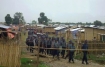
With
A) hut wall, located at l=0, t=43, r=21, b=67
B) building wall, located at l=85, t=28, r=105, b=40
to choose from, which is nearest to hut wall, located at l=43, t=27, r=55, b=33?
building wall, located at l=85, t=28, r=105, b=40

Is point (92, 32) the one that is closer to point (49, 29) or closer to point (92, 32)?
point (92, 32)

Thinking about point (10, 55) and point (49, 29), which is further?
point (49, 29)

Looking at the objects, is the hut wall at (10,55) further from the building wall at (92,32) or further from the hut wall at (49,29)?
the hut wall at (49,29)

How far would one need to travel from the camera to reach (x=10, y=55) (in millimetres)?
11852

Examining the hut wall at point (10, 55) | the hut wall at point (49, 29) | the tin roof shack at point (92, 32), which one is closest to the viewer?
the hut wall at point (10, 55)

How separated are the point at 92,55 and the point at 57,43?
4864 millimetres

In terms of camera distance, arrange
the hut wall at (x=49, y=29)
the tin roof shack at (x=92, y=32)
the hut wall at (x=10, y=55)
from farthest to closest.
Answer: the hut wall at (x=49, y=29)
the tin roof shack at (x=92, y=32)
the hut wall at (x=10, y=55)

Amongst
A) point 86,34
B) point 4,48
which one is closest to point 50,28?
point 86,34

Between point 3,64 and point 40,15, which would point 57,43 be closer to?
point 3,64

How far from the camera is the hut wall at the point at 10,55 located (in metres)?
11.8

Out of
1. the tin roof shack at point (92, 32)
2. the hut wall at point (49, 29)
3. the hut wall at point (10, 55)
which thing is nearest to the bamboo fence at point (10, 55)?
the hut wall at point (10, 55)

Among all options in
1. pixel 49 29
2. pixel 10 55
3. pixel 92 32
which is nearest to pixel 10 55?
pixel 10 55

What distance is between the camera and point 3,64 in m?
11.9

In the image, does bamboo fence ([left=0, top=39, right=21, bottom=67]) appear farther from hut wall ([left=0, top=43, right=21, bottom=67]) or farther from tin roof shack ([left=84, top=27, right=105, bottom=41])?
tin roof shack ([left=84, top=27, right=105, bottom=41])
